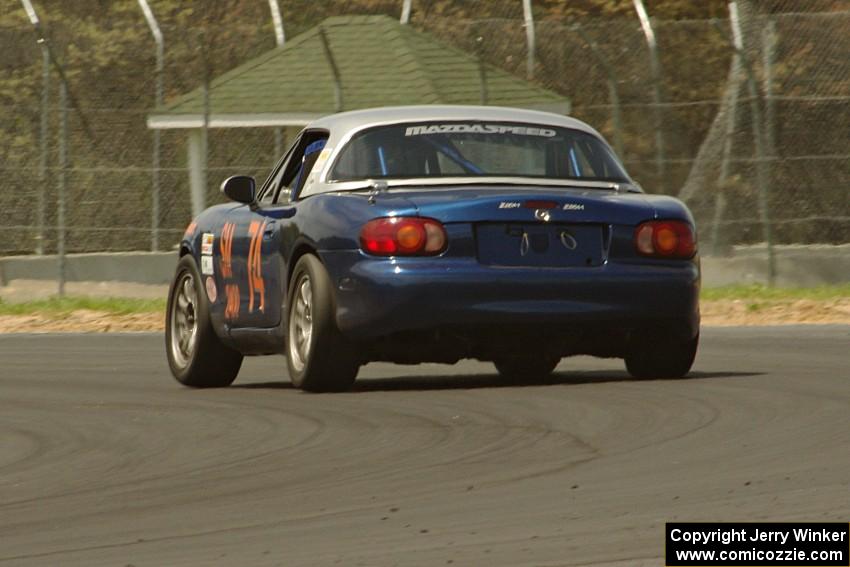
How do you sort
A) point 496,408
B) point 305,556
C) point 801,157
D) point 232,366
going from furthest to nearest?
point 801,157 < point 232,366 < point 496,408 < point 305,556

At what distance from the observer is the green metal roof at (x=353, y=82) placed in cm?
2870

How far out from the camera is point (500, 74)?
90.4 ft

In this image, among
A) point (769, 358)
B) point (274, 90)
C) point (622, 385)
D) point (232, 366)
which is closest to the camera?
point (622, 385)

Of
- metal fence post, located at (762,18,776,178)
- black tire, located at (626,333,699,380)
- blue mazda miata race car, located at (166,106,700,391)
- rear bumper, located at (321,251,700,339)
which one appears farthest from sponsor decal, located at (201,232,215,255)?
metal fence post, located at (762,18,776,178)

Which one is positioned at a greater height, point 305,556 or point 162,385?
point 305,556

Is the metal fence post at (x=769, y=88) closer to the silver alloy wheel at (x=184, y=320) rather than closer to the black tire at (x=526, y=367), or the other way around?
the black tire at (x=526, y=367)

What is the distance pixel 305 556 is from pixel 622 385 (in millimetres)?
4989

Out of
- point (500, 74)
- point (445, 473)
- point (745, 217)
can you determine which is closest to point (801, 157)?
point (745, 217)

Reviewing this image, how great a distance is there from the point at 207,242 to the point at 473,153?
1884mm

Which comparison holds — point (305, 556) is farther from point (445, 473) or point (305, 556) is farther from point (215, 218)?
point (215, 218)

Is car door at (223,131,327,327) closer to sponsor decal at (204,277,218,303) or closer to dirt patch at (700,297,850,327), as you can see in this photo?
sponsor decal at (204,277,218,303)

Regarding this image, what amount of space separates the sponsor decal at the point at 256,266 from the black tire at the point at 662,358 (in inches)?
77.5

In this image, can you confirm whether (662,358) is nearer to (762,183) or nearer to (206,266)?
(206,266)

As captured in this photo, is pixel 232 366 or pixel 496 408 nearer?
pixel 496 408
